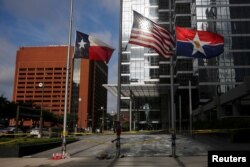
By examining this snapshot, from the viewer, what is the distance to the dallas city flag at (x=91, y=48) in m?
20.1

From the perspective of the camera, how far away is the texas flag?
19.3m

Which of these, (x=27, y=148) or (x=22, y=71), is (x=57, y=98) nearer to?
(x=22, y=71)

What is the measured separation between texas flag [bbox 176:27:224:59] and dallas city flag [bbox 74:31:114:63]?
161 inches

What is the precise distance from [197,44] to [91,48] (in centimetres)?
605

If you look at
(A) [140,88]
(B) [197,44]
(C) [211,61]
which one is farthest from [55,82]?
(B) [197,44]

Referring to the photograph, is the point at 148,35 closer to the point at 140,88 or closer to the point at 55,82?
the point at 140,88

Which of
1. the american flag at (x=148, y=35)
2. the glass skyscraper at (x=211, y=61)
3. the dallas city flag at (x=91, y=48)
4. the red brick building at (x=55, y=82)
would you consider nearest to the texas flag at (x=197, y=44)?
the american flag at (x=148, y=35)

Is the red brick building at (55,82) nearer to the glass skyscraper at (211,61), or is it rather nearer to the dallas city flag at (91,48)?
the glass skyscraper at (211,61)

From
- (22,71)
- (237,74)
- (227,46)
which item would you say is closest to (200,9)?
(227,46)

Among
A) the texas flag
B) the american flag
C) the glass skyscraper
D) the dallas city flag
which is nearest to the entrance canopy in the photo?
the glass skyscraper

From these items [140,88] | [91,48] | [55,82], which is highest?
[55,82]

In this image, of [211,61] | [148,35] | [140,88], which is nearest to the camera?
[148,35]

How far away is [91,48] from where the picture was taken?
66.4ft

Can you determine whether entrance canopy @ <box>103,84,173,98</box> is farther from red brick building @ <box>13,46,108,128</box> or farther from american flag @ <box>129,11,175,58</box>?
american flag @ <box>129,11,175,58</box>
